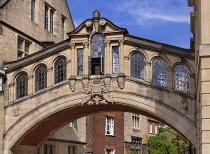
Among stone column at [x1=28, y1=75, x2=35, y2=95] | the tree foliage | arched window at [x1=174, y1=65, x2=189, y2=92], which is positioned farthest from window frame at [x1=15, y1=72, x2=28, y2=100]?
the tree foliage

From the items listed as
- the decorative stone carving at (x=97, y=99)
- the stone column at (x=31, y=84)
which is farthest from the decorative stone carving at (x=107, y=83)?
the stone column at (x=31, y=84)

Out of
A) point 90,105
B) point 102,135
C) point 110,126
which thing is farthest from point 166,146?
point 90,105

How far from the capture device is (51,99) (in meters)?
23.7

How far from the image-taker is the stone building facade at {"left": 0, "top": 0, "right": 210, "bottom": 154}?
21.3 m

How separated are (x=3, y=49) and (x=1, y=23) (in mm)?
1360

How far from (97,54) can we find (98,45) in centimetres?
44

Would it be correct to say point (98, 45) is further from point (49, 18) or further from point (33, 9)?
point (49, 18)

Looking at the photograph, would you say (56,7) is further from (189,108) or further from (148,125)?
(148,125)

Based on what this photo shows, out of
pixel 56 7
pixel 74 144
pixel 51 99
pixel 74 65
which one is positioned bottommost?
pixel 74 144

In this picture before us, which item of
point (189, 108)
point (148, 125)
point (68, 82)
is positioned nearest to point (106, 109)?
point (68, 82)

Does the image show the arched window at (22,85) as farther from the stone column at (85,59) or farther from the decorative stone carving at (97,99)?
the decorative stone carving at (97,99)

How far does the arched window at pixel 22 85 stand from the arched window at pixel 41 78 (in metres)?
0.63

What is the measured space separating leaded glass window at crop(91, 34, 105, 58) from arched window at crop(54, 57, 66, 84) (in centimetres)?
167

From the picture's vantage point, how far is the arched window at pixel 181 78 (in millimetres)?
21312
